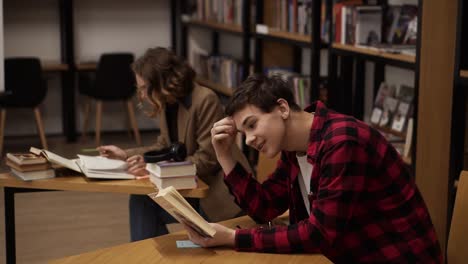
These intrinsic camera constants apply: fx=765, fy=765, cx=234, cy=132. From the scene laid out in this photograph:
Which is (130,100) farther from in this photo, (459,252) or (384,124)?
(459,252)

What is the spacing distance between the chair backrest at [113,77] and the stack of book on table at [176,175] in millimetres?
4553

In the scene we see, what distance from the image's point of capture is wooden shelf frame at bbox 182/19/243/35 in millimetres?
6373

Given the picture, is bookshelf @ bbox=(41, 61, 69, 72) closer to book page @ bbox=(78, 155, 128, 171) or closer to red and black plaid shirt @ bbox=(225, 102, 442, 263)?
book page @ bbox=(78, 155, 128, 171)

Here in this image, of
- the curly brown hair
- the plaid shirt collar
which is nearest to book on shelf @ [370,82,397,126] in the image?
the curly brown hair

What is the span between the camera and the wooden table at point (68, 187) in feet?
9.97

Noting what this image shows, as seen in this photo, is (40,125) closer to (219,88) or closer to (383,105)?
(219,88)

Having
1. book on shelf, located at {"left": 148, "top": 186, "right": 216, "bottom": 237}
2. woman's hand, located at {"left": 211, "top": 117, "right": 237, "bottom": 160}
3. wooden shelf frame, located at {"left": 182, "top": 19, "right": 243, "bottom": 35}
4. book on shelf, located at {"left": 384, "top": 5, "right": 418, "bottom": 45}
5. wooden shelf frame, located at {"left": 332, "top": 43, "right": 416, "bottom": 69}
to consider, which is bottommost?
book on shelf, located at {"left": 148, "top": 186, "right": 216, "bottom": 237}

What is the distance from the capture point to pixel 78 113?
8.28 m

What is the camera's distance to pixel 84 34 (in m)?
8.23

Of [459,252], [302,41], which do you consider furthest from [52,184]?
[302,41]

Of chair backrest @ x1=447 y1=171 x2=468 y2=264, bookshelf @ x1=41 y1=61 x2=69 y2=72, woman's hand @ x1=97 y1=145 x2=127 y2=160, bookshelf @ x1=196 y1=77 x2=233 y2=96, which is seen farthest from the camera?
bookshelf @ x1=41 y1=61 x2=69 y2=72

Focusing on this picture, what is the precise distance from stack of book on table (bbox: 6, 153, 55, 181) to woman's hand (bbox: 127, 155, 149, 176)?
321 mm

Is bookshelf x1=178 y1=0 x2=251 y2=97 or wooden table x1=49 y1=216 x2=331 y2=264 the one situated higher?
bookshelf x1=178 y1=0 x2=251 y2=97

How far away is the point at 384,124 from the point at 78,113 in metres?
4.70
